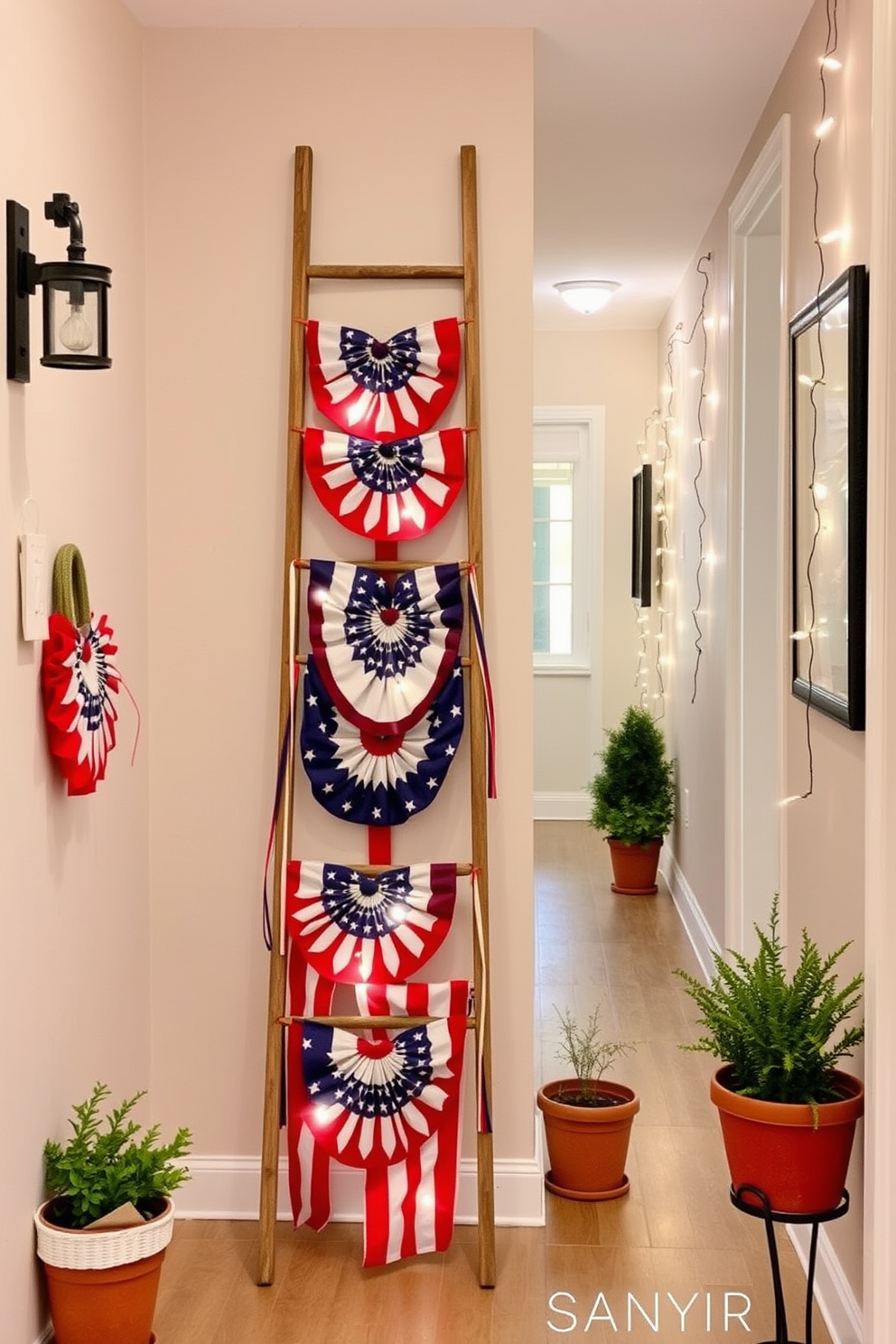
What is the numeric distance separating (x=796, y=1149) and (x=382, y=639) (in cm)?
131

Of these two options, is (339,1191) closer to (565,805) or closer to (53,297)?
(53,297)

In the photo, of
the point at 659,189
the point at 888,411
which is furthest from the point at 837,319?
the point at 659,189

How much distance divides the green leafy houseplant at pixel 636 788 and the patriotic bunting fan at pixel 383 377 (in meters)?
3.70

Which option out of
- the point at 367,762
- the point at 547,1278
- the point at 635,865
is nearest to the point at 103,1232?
the point at 547,1278

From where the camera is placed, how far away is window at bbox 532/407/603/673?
8.10 m

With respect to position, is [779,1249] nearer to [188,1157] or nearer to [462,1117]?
[462,1117]

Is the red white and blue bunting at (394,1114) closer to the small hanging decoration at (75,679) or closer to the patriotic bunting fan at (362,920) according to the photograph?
the patriotic bunting fan at (362,920)

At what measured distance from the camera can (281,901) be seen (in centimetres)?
303

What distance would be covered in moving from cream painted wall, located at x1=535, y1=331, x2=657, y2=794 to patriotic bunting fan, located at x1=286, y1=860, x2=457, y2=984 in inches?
196

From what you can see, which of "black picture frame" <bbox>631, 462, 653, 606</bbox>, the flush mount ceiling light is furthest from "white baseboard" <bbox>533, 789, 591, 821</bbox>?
the flush mount ceiling light

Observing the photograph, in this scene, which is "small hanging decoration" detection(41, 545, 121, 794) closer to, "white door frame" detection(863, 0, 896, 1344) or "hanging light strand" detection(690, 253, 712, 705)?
"white door frame" detection(863, 0, 896, 1344)

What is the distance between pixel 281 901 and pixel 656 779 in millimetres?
3744
